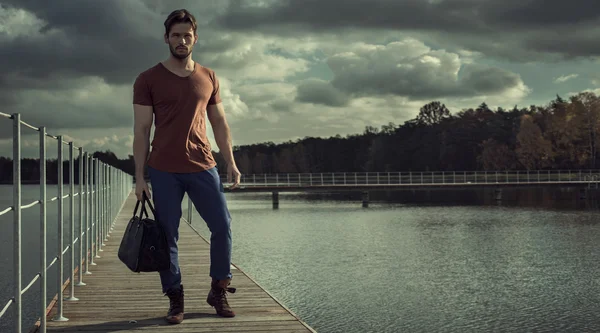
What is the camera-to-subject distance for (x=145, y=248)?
3221 mm

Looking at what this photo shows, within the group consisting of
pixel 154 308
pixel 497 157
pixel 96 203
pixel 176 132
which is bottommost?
pixel 154 308

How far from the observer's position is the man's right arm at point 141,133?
10.6 feet

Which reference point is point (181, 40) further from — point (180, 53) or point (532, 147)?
point (532, 147)

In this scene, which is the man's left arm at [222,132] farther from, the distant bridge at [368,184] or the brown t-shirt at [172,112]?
the distant bridge at [368,184]

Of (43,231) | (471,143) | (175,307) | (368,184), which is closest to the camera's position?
(43,231)

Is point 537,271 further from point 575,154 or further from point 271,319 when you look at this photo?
point 575,154

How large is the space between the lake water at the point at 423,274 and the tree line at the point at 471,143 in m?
12.6

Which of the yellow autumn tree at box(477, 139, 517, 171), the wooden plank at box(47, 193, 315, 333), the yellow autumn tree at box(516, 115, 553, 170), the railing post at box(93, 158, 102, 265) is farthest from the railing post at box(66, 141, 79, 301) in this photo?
the yellow autumn tree at box(477, 139, 517, 171)

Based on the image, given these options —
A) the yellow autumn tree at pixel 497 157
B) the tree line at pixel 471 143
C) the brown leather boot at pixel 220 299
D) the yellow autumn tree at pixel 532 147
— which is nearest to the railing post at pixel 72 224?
the brown leather boot at pixel 220 299

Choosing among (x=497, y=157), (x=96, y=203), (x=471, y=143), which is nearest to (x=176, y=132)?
(x=96, y=203)

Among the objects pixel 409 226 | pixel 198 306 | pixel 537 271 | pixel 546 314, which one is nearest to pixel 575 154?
pixel 409 226

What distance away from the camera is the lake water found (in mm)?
7312

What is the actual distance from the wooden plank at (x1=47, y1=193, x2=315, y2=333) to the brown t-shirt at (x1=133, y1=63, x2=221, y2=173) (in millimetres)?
793

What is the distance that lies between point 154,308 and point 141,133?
1.21 m
